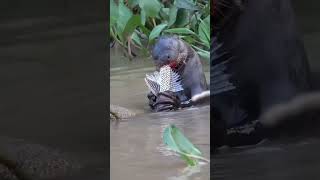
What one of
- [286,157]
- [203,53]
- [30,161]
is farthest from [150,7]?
[286,157]

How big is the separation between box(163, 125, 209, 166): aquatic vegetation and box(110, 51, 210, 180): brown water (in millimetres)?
32

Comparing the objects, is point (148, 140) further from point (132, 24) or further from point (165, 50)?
point (132, 24)

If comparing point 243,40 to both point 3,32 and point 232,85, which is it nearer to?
point 232,85

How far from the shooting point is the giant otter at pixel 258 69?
488cm

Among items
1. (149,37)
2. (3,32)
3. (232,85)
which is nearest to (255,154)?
(232,85)

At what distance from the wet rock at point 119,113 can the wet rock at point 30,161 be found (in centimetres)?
46

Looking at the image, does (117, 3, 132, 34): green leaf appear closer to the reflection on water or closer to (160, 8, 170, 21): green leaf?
(160, 8, 170, 21): green leaf

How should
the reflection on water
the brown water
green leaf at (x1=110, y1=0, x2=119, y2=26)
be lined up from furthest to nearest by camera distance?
the reflection on water < the brown water < green leaf at (x1=110, y1=0, x2=119, y2=26)

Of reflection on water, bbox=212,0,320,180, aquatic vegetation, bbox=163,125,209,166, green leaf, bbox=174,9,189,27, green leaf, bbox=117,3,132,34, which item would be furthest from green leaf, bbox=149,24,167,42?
reflection on water, bbox=212,0,320,180

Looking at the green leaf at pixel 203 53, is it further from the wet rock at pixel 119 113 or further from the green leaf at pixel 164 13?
the wet rock at pixel 119 113

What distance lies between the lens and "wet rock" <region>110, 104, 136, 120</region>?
4812 mm

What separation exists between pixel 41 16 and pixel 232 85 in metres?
1.52

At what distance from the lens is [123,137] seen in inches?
191

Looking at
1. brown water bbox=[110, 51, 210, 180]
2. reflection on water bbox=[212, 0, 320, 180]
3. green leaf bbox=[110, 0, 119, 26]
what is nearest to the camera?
green leaf bbox=[110, 0, 119, 26]
